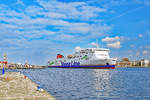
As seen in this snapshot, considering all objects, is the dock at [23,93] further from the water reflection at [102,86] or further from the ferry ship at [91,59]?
the ferry ship at [91,59]

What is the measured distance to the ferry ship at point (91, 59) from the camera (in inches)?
3666

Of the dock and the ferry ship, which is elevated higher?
the ferry ship

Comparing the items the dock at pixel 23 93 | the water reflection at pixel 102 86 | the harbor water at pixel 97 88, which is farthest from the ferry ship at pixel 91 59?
the dock at pixel 23 93

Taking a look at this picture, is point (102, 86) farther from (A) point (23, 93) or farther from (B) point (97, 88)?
(A) point (23, 93)

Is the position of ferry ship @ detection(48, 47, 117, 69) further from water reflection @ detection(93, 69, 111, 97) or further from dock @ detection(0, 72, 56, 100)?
dock @ detection(0, 72, 56, 100)

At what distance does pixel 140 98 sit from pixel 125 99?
1.62 meters

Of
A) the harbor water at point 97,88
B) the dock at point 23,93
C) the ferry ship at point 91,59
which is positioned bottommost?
the harbor water at point 97,88

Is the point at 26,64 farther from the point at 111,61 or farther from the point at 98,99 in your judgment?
the point at 98,99

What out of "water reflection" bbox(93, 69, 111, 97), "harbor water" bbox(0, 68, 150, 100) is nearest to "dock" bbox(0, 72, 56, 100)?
"harbor water" bbox(0, 68, 150, 100)

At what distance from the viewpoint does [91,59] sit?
98.6 meters

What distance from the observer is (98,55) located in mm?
98812

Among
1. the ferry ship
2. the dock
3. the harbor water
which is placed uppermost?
the ferry ship

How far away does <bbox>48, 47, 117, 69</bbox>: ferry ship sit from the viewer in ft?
306

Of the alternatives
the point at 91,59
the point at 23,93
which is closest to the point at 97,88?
the point at 23,93
